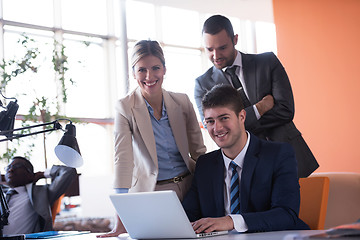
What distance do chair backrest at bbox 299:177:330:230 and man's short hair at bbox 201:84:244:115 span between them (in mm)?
478

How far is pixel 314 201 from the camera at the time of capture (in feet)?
7.59

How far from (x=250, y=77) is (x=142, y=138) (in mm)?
665

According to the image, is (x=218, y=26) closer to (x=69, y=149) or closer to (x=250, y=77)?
(x=250, y=77)

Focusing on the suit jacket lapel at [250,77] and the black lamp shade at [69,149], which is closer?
the black lamp shade at [69,149]

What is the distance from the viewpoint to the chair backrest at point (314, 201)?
7.51 ft

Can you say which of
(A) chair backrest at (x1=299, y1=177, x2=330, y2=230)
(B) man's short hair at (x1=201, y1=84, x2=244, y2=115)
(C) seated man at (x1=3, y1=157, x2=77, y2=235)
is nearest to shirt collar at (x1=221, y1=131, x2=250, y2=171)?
(B) man's short hair at (x1=201, y1=84, x2=244, y2=115)

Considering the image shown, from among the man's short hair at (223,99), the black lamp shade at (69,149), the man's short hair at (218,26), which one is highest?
the man's short hair at (218,26)

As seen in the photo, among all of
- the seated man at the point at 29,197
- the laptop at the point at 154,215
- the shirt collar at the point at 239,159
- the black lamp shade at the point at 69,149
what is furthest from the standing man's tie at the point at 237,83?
the seated man at the point at 29,197

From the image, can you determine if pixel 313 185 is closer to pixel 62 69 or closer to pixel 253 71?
pixel 253 71

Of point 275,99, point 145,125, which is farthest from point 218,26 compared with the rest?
point 145,125

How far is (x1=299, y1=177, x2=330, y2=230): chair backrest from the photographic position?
7.51 feet

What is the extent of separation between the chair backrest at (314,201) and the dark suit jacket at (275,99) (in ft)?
1.21

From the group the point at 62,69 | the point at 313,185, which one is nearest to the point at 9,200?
the point at 62,69

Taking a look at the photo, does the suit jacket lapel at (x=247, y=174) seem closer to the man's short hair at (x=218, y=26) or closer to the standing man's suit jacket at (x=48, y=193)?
the man's short hair at (x=218, y=26)
